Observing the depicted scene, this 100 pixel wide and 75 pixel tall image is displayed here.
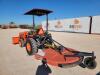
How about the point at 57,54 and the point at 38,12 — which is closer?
the point at 57,54

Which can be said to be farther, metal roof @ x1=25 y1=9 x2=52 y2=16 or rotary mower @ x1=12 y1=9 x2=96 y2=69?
metal roof @ x1=25 y1=9 x2=52 y2=16

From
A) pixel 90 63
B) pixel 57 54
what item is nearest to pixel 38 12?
pixel 57 54

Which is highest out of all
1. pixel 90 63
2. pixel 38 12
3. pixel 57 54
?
pixel 38 12

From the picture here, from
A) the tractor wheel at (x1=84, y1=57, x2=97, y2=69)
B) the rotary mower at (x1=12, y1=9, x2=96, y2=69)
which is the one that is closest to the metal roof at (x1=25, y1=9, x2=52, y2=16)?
the rotary mower at (x1=12, y1=9, x2=96, y2=69)

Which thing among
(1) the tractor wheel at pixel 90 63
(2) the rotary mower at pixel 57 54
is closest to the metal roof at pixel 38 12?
(2) the rotary mower at pixel 57 54

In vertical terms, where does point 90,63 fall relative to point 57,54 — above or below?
below

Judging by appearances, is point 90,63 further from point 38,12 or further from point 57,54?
point 38,12

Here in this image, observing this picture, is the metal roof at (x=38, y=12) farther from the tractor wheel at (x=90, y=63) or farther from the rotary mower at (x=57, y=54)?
the tractor wheel at (x=90, y=63)

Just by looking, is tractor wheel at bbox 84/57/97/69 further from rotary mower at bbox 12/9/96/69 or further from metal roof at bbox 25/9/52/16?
metal roof at bbox 25/9/52/16

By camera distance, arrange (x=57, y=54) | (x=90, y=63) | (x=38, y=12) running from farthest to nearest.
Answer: (x=38, y=12), (x=57, y=54), (x=90, y=63)

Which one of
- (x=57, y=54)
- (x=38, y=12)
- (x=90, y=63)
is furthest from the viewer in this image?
(x=38, y=12)

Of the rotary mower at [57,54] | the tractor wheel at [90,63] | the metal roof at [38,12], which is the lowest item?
the tractor wheel at [90,63]

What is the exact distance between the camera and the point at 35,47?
6355 mm

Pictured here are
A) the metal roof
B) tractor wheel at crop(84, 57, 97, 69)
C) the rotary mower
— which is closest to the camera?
the rotary mower
